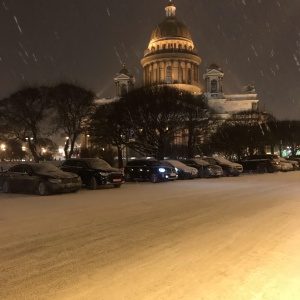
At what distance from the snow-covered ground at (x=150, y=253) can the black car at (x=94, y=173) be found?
7.58m

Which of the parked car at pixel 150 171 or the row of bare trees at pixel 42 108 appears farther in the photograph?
the row of bare trees at pixel 42 108

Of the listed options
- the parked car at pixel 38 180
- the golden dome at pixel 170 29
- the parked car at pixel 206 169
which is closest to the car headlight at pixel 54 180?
the parked car at pixel 38 180

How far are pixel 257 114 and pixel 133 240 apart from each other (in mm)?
55561

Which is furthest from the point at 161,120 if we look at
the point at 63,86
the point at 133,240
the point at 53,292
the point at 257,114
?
the point at 53,292

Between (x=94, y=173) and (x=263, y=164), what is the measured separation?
21.4 metres

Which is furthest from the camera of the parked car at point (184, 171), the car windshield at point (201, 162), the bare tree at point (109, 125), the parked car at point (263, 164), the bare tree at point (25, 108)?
the bare tree at point (109, 125)

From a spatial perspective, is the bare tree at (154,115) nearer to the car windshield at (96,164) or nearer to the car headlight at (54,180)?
the car windshield at (96,164)

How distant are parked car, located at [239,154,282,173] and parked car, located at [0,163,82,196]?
76.3 feet

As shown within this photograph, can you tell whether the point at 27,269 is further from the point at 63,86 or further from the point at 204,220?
the point at 63,86

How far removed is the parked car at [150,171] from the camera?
83.2 ft

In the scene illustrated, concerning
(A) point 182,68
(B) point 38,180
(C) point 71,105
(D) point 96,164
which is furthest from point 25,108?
(A) point 182,68

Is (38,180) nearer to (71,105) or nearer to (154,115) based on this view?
(154,115)

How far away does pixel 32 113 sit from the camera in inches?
1601

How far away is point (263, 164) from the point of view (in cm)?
3728
